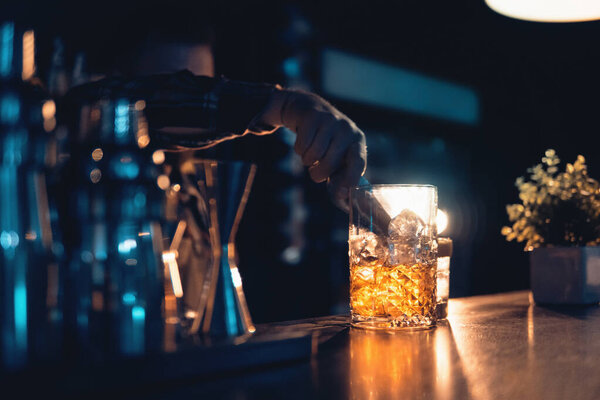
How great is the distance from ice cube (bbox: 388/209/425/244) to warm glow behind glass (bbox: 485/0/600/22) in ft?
2.93

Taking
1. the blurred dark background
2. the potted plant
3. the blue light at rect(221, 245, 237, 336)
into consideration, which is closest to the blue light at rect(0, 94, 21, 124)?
the blue light at rect(221, 245, 237, 336)

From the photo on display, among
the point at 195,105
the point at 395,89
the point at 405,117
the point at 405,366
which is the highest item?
the point at 395,89

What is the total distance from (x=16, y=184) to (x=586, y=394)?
53 centimetres

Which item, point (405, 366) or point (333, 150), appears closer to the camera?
point (405, 366)

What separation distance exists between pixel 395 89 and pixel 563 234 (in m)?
2.97

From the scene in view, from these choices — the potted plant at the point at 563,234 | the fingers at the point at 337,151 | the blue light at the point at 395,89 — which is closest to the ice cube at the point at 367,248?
the fingers at the point at 337,151

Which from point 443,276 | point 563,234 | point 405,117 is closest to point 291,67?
point 405,117

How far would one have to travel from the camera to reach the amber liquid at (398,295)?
896 millimetres

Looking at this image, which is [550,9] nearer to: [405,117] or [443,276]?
[443,276]

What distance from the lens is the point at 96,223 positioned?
1.92ft

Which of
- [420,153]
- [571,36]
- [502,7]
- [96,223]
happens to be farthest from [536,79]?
[96,223]

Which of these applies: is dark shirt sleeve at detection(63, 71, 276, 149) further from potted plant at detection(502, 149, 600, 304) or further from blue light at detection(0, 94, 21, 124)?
blue light at detection(0, 94, 21, 124)

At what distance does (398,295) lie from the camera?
896mm

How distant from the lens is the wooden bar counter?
1.65 feet
